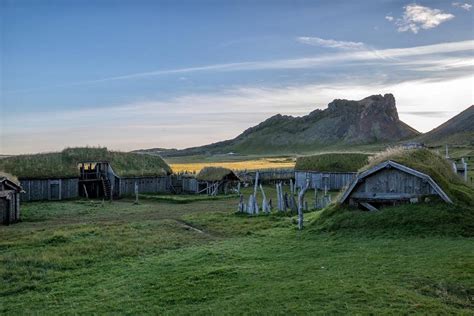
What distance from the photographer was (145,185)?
173 ft

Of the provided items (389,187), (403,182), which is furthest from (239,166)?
(403,182)

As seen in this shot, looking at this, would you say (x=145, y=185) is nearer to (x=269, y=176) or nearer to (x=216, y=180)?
(x=216, y=180)

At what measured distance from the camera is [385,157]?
24.0 meters

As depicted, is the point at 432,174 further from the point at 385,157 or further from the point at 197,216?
the point at 197,216

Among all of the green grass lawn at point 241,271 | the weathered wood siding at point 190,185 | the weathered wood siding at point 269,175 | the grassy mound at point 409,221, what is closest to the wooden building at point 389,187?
the grassy mound at point 409,221

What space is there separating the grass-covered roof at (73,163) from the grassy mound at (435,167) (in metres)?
33.8

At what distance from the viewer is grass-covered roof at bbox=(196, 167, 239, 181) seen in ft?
170

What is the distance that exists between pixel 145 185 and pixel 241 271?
39.4 metres

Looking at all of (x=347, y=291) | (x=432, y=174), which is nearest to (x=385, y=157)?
(x=432, y=174)

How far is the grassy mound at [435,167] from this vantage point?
819 inches

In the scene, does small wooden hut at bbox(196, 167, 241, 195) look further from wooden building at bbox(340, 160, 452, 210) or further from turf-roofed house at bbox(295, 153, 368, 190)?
wooden building at bbox(340, 160, 452, 210)

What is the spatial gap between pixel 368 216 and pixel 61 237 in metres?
14.5

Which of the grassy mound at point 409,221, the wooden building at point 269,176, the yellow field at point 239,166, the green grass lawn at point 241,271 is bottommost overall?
the green grass lawn at point 241,271

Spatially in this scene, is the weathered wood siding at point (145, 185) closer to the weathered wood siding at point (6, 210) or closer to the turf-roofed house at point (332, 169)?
the turf-roofed house at point (332, 169)
